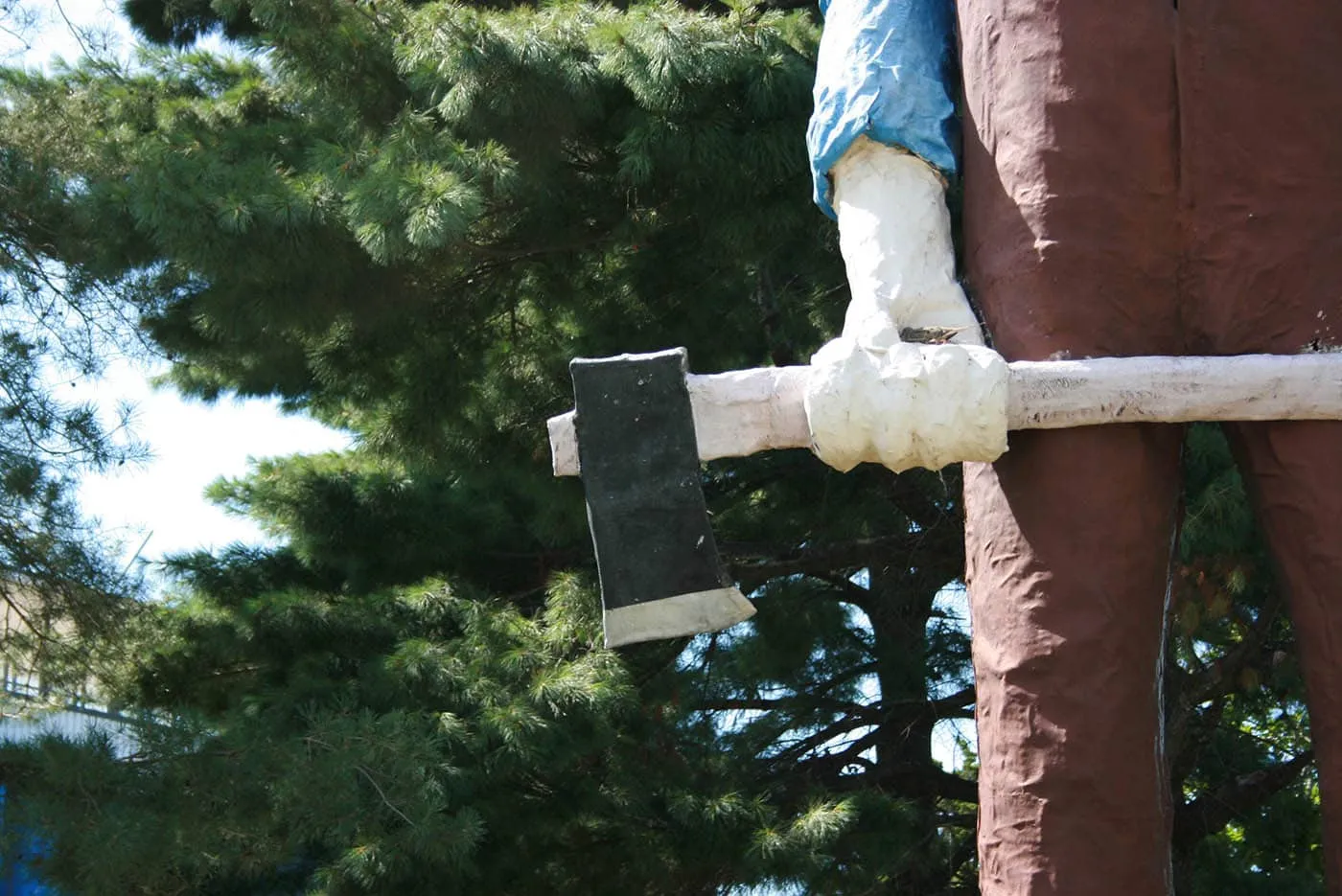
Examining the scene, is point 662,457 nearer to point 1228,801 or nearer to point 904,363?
point 904,363

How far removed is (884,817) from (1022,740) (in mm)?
3128

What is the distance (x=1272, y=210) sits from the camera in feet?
6.57

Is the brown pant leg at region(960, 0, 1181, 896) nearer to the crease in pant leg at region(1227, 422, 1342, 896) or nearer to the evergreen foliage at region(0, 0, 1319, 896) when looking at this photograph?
the crease in pant leg at region(1227, 422, 1342, 896)

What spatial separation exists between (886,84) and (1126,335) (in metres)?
0.42

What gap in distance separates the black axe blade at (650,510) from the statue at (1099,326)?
173 mm

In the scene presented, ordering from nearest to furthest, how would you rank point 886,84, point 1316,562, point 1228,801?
1. point 1316,562
2. point 886,84
3. point 1228,801

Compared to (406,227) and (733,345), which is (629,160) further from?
(733,345)

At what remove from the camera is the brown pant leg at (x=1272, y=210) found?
1.94 meters

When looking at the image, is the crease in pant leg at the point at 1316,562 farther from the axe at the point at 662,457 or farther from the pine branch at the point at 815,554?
the pine branch at the point at 815,554

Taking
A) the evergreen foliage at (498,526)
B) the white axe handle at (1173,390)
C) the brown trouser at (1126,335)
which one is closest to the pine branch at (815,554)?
the evergreen foliage at (498,526)

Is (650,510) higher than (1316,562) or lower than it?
higher

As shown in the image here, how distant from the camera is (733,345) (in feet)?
17.8

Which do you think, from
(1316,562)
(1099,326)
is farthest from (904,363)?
(1316,562)

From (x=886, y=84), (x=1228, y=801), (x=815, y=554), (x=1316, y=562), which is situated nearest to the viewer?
(x=1316, y=562)
